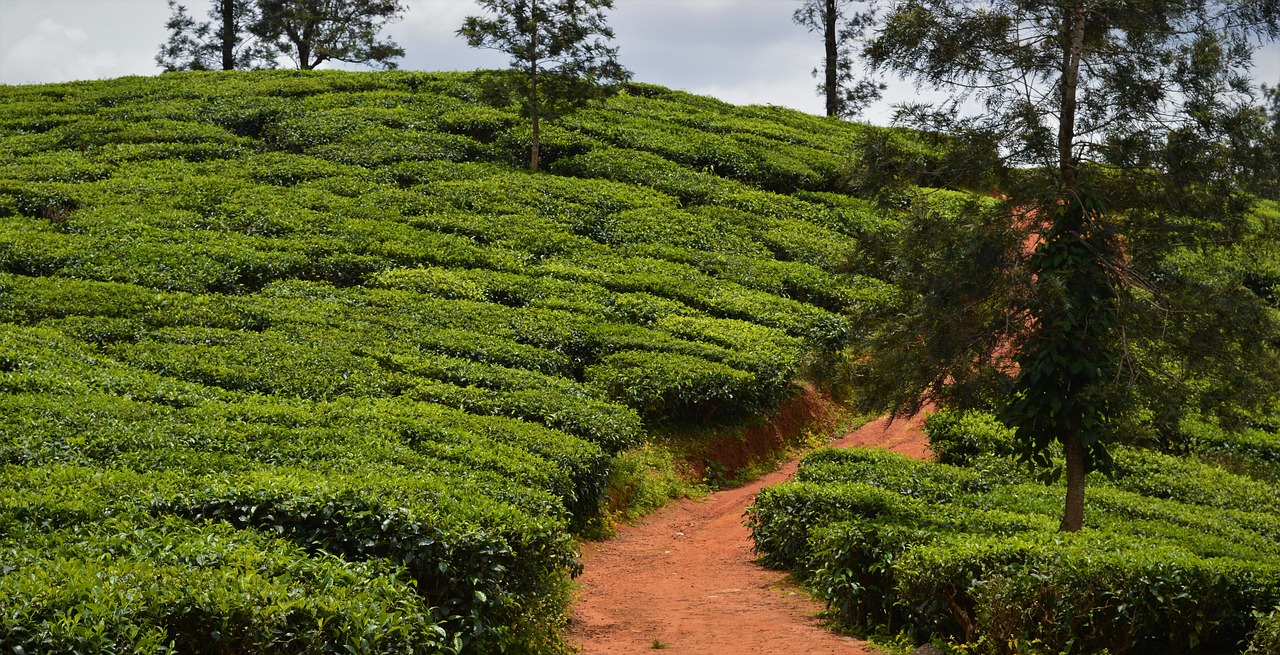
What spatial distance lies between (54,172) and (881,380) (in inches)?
812

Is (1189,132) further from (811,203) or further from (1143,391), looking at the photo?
(811,203)

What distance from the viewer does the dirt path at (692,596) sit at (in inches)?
335

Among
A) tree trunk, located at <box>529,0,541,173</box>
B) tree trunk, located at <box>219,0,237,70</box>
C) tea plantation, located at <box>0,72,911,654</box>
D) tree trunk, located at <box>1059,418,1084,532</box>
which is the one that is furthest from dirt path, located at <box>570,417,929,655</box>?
tree trunk, located at <box>219,0,237,70</box>

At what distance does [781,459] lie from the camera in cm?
1614

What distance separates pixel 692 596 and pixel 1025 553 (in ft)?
11.5

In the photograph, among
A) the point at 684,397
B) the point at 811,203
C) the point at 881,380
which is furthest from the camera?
the point at 811,203

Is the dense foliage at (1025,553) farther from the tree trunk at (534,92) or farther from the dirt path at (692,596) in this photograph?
the tree trunk at (534,92)

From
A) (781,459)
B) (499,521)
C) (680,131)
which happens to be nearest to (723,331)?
(781,459)

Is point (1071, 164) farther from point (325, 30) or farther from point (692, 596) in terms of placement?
point (325, 30)

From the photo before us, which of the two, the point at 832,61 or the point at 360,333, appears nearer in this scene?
the point at 360,333

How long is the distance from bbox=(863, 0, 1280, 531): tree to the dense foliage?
32.7 inches

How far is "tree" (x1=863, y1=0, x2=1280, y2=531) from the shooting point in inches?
365

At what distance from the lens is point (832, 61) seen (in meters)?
36.2

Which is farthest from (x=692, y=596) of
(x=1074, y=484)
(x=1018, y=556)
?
(x=1074, y=484)
